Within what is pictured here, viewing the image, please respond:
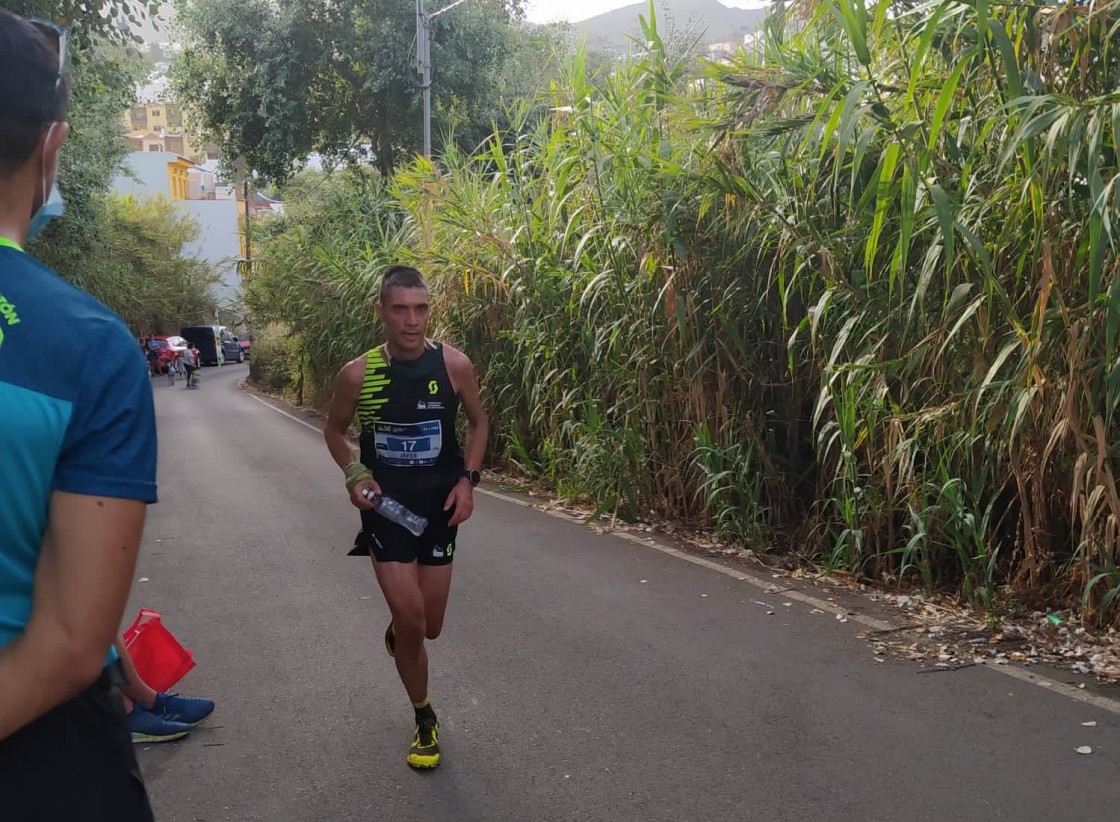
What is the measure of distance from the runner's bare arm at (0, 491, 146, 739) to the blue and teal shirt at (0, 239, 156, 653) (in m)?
0.02

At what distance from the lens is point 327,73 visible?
29906 millimetres

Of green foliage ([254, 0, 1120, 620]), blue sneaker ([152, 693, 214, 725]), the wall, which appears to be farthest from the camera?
the wall

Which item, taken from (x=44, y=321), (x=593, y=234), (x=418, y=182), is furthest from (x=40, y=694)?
(x=418, y=182)

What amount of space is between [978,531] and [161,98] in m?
30.5

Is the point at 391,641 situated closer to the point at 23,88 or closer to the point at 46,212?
the point at 46,212

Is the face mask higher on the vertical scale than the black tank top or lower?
higher

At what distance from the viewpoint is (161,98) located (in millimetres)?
32125

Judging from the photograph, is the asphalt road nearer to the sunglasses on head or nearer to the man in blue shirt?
the man in blue shirt

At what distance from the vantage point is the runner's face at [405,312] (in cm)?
454

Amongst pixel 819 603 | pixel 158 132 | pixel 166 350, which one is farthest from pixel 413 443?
pixel 158 132

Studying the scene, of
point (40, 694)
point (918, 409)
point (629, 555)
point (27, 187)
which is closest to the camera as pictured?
point (40, 694)

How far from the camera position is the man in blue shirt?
1.47 metres

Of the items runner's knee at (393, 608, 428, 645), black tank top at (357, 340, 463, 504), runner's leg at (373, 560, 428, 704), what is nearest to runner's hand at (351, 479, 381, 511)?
black tank top at (357, 340, 463, 504)

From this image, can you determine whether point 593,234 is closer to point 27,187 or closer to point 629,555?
point 629,555
